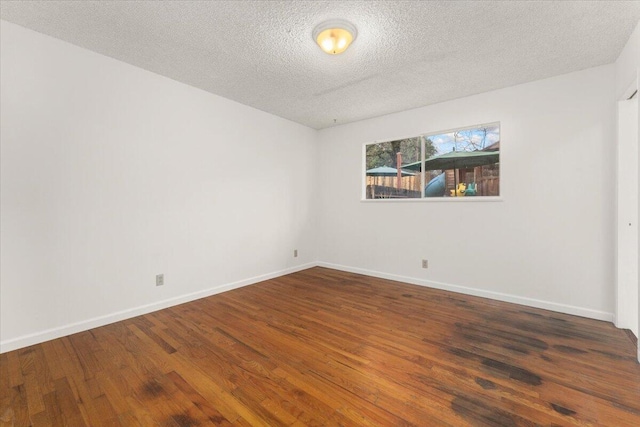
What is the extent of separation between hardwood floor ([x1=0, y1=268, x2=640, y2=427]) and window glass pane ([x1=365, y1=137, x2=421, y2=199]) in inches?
76.8

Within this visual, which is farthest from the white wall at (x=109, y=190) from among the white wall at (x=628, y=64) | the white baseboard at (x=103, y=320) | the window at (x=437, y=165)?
the white wall at (x=628, y=64)

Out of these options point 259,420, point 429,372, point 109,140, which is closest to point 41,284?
point 109,140

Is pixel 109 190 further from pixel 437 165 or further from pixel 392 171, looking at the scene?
pixel 437 165

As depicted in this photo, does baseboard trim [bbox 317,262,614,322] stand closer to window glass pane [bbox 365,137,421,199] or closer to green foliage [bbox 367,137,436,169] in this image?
window glass pane [bbox 365,137,421,199]

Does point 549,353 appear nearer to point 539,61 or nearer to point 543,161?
point 543,161

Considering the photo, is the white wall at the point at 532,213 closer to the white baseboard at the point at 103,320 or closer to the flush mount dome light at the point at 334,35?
the flush mount dome light at the point at 334,35

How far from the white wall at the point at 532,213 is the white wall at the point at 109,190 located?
247 centimetres

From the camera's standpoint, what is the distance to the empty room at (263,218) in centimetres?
174

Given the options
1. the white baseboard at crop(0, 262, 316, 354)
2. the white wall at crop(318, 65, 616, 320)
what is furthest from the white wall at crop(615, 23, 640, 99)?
the white baseboard at crop(0, 262, 316, 354)

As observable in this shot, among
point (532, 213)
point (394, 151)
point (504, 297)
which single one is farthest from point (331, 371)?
point (394, 151)

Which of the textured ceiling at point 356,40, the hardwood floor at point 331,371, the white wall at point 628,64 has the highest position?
the textured ceiling at point 356,40

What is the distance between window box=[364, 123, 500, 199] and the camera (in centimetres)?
349

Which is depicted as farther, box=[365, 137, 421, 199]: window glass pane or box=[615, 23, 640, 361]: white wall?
box=[365, 137, 421, 199]: window glass pane

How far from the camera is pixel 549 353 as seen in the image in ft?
6.96
